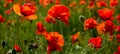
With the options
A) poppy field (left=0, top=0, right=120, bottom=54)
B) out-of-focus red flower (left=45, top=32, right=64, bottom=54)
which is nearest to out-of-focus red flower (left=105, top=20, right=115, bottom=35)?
poppy field (left=0, top=0, right=120, bottom=54)

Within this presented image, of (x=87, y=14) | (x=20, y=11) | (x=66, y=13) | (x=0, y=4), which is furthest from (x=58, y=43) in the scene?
(x=0, y=4)

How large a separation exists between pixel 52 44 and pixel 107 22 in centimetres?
63

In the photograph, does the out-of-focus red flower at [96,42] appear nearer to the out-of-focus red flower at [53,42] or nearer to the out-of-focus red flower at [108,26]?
the out-of-focus red flower at [53,42]

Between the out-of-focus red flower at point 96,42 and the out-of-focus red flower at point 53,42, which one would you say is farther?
the out-of-focus red flower at point 96,42

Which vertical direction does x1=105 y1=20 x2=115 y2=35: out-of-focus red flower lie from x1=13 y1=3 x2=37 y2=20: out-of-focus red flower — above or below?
below

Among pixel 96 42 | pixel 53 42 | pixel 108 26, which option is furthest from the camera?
pixel 108 26

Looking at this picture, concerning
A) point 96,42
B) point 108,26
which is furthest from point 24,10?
point 108,26

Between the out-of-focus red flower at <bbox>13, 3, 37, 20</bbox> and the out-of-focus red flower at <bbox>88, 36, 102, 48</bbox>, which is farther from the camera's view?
the out-of-focus red flower at <bbox>13, 3, 37, 20</bbox>

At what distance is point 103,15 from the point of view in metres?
3.00

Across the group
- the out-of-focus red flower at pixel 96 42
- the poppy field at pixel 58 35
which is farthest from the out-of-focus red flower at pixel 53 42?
the out-of-focus red flower at pixel 96 42

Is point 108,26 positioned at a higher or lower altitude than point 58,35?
lower

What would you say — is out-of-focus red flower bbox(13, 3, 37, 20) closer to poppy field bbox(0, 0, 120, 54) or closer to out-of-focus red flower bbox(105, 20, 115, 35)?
poppy field bbox(0, 0, 120, 54)

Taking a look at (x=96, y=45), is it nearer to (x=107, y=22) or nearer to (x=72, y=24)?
(x=107, y=22)

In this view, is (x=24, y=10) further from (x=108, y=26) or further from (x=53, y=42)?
(x=108, y=26)
